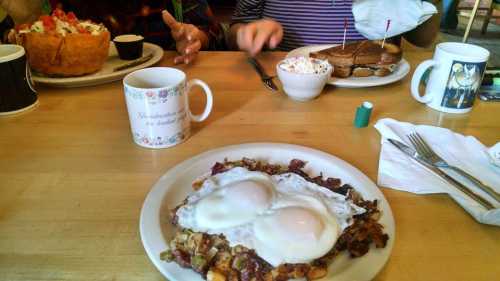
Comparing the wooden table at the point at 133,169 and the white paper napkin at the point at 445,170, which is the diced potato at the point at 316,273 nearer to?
the wooden table at the point at 133,169

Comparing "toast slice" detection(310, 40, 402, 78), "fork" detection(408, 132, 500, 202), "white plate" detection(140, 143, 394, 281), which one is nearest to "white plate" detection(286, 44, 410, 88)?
"toast slice" detection(310, 40, 402, 78)

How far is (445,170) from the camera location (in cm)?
72

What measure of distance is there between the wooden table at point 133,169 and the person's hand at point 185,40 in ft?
0.30

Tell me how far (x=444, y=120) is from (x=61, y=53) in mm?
1041

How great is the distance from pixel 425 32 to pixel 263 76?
0.93 meters

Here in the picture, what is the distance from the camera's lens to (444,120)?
→ 3.07 feet

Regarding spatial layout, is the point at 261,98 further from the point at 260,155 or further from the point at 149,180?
the point at 149,180

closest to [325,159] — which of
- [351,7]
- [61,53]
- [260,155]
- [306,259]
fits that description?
[260,155]

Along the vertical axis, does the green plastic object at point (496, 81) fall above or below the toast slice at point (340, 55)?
below

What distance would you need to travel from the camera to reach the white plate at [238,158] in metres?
0.49

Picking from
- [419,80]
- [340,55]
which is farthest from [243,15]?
[419,80]

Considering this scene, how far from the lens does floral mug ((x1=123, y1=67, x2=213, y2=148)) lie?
0.74 meters

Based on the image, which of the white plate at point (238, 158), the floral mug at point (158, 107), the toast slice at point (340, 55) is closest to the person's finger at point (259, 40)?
the toast slice at point (340, 55)

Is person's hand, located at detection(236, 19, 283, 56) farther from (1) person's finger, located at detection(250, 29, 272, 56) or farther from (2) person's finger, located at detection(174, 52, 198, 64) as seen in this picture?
(2) person's finger, located at detection(174, 52, 198, 64)
